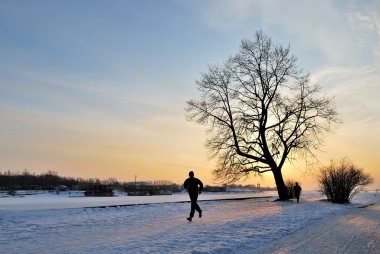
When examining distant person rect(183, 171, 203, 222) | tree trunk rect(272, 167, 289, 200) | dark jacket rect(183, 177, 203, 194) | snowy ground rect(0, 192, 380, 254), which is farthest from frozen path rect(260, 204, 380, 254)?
tree trunk rect(272, 167, 289, 200)

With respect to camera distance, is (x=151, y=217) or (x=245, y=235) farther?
(x=151, y=217)

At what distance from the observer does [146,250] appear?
1036cm

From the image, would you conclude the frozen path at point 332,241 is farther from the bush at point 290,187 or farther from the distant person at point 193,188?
the bush at point 290,187

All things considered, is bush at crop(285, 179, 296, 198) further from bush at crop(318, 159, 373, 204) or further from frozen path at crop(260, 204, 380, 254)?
frozen path at crop(260, 204, 380, 254)

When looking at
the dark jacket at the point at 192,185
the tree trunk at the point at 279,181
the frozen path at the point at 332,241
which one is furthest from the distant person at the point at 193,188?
the tree trunk at the point at 279,181

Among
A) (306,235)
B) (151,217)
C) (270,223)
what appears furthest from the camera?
(151,217)

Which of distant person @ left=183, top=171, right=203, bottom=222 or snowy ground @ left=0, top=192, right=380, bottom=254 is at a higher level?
distant person @ left=183, top=171, right=203, bottom=222

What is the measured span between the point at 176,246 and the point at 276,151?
28308 mm

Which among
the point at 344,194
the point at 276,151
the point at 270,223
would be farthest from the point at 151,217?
the point at 344,194

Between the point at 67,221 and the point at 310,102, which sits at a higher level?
the point at 310,102

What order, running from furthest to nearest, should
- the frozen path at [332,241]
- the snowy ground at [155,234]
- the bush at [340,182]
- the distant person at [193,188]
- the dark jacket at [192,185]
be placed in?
the bush at [340,182] < the dark jacket at [192,185] < the distant person at [193,188] < the snowy ground at [155,234] < the frozen path at [332,241]

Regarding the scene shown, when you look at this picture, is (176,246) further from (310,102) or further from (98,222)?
(310,102)

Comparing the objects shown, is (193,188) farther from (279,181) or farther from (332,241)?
(279,181)

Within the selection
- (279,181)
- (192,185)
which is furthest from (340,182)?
(192,185)
